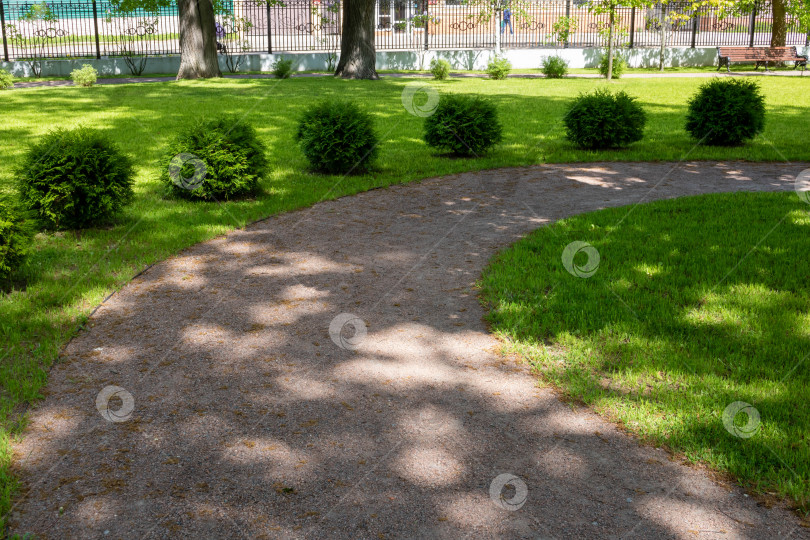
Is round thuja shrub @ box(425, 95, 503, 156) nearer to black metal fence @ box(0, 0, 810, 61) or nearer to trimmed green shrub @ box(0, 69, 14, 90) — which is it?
trimmed green shrub @ box(0, 69, 14, 90)

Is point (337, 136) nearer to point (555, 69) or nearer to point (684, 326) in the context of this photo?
point (684, 326)

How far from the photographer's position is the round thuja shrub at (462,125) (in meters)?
12.7

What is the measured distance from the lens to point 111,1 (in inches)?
1173

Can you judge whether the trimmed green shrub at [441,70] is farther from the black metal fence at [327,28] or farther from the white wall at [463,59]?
the black metal fence at [327,28]

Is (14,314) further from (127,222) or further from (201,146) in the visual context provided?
(201,146)

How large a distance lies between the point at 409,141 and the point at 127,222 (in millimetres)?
7201

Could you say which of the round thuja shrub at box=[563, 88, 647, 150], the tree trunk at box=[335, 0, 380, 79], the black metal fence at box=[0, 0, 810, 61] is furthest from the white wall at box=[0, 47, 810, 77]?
the round thuja shrub at box=[563, 88, 647, 150]

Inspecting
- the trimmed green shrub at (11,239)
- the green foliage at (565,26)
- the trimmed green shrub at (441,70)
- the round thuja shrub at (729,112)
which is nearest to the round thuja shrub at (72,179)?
the trimmed green shrub at (11,239)

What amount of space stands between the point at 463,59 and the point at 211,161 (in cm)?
2814

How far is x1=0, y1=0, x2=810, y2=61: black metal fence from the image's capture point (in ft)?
104

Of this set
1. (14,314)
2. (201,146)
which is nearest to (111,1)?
(201,146)

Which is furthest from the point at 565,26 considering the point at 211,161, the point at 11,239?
the point at 11,239

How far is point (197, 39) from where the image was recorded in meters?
26.7

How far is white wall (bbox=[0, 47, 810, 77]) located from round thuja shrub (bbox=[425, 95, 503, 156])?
72.7 ft
